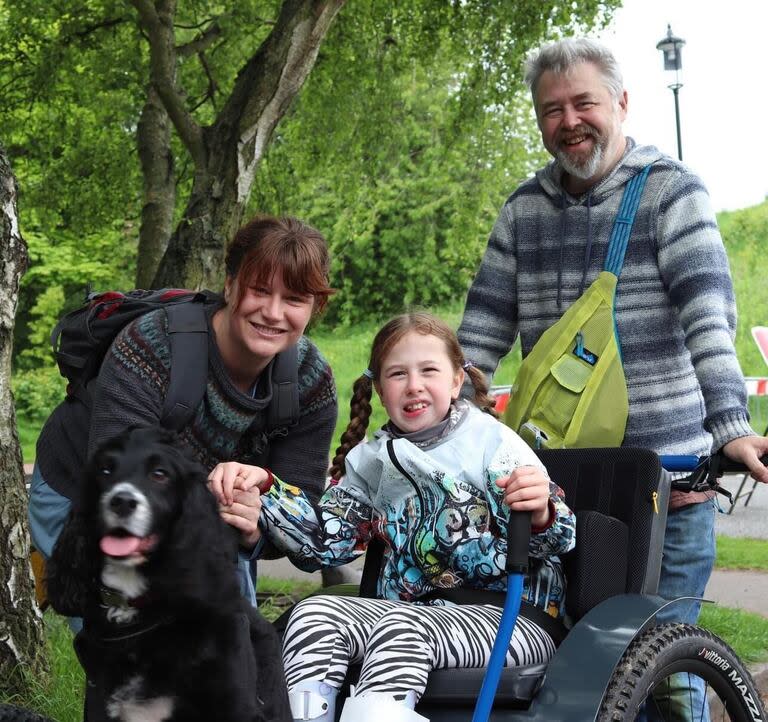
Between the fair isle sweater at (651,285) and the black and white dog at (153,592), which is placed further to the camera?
the fair isle sweater at (651,285)

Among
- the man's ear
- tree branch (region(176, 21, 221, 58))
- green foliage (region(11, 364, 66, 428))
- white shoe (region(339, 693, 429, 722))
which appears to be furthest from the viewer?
green foliage (region(11, 364, 66, 428))

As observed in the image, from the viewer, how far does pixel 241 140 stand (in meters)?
6.97

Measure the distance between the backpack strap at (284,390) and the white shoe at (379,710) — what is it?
822 millimetres

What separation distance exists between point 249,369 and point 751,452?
1.18 metres

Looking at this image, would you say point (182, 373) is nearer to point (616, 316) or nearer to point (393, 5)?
point (616, 316)

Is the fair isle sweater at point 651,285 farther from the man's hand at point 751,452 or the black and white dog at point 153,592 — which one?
the black and white dog at point 153,592

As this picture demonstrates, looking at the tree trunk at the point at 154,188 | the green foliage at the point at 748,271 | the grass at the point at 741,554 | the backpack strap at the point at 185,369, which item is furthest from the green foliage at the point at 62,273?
the backpack strap at the point at 185,369

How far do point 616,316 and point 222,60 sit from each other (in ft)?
32.8

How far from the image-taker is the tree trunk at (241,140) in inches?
270

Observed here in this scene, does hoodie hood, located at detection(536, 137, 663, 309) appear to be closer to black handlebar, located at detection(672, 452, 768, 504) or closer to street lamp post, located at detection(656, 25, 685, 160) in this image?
black handlebar, located at detection(672, 452, 768, 504)

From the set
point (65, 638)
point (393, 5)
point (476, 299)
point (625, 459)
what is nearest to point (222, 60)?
point (393, 5)

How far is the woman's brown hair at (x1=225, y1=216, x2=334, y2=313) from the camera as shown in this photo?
266 centimetres

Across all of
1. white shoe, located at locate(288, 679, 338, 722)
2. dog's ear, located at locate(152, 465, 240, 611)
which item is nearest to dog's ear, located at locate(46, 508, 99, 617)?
dog's ear, located at locate(152, 465, 240, 611)

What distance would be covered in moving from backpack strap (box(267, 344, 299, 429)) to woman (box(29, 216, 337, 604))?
0.02 meters
